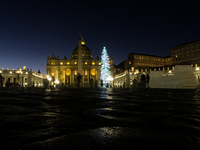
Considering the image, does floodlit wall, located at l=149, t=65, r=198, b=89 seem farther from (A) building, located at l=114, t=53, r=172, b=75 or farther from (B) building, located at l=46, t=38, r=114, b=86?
(B) building, located at l=46, t=38, r=114, b=86

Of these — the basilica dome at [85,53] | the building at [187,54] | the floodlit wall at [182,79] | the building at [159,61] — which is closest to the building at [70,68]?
the basilica dome at [85,53]

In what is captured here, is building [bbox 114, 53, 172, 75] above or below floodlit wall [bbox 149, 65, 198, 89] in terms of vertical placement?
above

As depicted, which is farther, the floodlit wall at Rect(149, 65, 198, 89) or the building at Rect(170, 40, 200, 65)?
the building at Rect(170, 40, 200, 65)

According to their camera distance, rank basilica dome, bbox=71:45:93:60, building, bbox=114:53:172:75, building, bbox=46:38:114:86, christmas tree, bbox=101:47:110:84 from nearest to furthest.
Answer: christmas tree, bbox=101:47:110:84 → building, bbox=114:53:172:75 → building, bbox=46:38:114:86 → basilica dome, bbox=71:45:93:60

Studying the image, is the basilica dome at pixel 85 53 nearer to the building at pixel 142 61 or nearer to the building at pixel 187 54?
the building at pixel 142 61

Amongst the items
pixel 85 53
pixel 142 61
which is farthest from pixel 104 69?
pixel 85 53

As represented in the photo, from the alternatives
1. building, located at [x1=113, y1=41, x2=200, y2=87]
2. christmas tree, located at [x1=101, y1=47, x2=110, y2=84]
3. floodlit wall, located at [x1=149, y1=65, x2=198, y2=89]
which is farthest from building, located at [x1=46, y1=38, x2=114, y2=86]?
floodlit wall, located at [x1=149, y1=65, x2=198, y2=89]

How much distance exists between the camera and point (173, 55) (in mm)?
72750

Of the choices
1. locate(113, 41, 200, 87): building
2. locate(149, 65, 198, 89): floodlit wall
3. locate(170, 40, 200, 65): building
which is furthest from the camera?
locate(170, 40, 200, 65): building

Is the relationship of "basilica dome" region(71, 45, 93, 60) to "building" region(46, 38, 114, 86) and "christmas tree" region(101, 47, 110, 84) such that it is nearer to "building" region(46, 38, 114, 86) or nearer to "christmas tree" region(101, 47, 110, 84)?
"building" region(46, 38, 114, 86)

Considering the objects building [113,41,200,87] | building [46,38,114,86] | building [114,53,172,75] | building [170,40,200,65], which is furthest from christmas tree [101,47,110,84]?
building [170,40,200,65]

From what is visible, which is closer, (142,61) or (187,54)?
(187,54)

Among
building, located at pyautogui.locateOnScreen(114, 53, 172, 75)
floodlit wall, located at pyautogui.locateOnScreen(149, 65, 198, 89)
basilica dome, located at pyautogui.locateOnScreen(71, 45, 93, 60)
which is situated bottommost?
floodlit wall, located at pyautogui.locateOnScreen(149, 65, 198, 89)

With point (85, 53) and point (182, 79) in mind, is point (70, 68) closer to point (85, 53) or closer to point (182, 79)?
point (85, 53)
